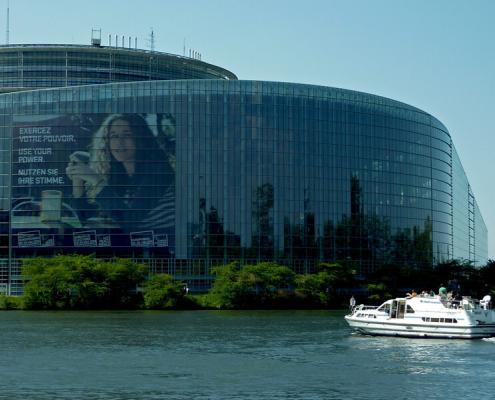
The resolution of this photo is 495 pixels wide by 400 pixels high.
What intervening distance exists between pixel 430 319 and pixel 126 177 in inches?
3936

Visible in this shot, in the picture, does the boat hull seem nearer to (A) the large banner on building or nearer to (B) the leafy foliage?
(B) the leafy foliage

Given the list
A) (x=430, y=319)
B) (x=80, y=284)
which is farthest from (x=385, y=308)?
(x=80, y=284)

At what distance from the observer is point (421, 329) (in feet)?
347

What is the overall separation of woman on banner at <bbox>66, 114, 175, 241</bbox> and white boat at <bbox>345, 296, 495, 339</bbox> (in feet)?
297

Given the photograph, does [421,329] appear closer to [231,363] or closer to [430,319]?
[430,319]

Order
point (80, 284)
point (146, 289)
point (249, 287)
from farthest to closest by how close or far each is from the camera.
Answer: point (249, 287)
point (146, 289)
point (80, 284)

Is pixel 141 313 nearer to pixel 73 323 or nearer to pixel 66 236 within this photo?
pixel 73 323

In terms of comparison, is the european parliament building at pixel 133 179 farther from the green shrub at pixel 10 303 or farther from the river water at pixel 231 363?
the river water at pixel 231 363

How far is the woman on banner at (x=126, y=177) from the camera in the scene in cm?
19338

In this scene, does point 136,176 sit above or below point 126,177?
above

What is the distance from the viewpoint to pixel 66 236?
19238 centimetres

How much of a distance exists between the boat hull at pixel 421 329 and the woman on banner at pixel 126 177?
3583 inches

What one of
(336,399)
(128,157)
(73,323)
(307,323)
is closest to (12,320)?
(73,323)

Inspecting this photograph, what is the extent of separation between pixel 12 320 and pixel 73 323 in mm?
13132
